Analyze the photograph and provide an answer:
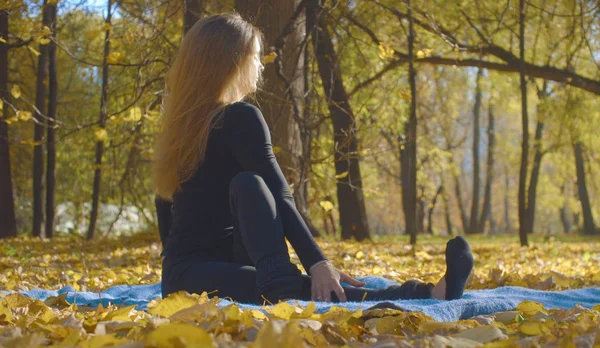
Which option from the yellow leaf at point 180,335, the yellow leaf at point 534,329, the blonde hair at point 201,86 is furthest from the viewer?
the blonde hair at point 201,86

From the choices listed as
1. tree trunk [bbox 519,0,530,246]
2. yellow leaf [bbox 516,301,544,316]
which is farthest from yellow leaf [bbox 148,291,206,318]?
tree trunk [bbox 519,0,530,246]

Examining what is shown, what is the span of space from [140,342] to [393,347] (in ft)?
1.85

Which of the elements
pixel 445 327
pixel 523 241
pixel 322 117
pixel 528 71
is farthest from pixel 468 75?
pixel 445 327

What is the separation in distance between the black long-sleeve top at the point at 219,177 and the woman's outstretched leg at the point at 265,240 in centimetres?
19

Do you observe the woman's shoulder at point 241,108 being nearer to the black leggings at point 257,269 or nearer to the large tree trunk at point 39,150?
the black leggings at point 257,269

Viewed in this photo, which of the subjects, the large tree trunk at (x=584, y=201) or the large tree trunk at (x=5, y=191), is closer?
the large tree trunk at (x=5, y=191)

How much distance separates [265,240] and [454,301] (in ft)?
2.44

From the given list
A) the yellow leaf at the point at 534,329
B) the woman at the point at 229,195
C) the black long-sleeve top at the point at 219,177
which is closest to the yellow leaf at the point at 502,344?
the yellow leaf at the point at 534,329

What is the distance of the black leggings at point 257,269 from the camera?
2.60 metres

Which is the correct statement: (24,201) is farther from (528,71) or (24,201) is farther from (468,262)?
(468,262)

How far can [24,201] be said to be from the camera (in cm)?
1630

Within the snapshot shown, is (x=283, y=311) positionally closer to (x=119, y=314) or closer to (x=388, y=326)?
(x=388, y=326)

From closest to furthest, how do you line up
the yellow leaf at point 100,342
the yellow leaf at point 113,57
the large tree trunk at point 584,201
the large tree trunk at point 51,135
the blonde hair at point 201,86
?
the yellow leaf at point 100,342, the blonde hair at point 201,86, the yellow leaf at point 113,57, the large tree trunk at point 51,135, the large tree trunk at point 584,201

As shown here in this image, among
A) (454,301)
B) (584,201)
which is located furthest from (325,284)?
(584,201)
